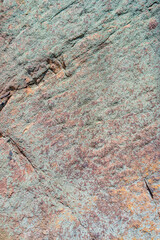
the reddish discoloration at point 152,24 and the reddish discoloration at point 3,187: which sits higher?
the reddish discoloration at point 152,24

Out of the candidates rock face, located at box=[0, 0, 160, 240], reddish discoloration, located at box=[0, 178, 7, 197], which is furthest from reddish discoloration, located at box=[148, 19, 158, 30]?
reddish discoloration, located at box=[0, 178, 7, 197]

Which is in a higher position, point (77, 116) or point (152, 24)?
point (152, 24)

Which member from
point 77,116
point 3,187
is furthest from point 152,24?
point 3,187

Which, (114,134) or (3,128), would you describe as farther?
(3,128)

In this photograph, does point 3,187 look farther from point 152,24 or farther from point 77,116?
point 152,24

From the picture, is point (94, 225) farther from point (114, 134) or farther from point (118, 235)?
point (114, 134)

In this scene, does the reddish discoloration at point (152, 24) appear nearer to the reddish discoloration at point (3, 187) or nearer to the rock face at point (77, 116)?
the rock face at point (77, 116)

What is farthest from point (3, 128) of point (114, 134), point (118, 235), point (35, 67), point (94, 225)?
point (118, 235)

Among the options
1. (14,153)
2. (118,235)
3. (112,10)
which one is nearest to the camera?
(118,235)

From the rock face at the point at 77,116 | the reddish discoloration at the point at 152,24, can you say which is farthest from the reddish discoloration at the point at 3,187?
the reddish discoloration at the point at 152,24
